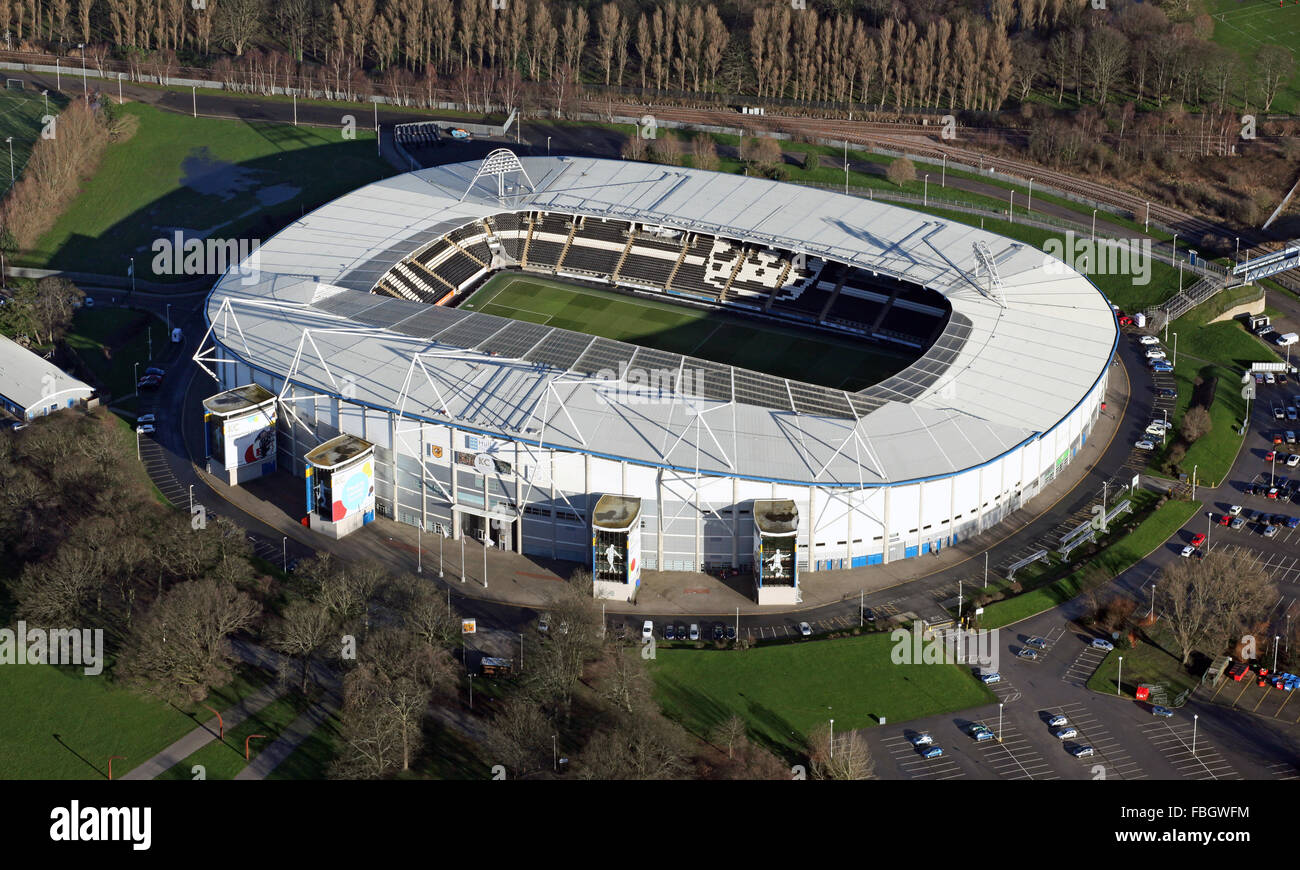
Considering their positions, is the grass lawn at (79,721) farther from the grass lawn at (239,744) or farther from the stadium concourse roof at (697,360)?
the stadium concourse roof at (697,360)

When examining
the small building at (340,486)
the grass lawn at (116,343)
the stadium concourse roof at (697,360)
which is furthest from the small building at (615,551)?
the grass lawn at (116,343)

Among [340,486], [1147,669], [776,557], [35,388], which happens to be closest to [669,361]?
[776,557]

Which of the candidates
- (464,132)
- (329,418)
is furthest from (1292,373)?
(464,132)

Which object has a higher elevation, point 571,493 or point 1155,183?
point 1155,183

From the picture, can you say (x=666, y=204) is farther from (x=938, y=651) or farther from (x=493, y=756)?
(x=493, y=756)

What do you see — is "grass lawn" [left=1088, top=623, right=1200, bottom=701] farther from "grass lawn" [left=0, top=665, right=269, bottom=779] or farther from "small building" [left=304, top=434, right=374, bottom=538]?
"grass lawn" [left=0, top=665, right=269, bottom=779]

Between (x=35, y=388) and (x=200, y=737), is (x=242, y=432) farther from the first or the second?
(x=200, y=737)
